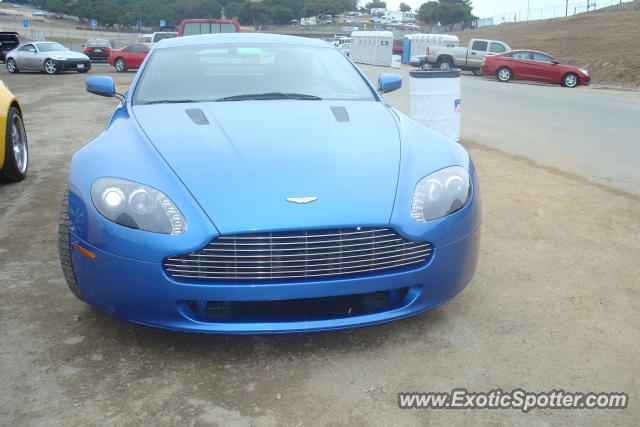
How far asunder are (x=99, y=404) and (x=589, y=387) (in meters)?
1.95

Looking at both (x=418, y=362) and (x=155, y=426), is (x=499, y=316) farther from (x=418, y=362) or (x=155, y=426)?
(x=155, y=426)

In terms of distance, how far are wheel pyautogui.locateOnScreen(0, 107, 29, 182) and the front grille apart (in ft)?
12.9

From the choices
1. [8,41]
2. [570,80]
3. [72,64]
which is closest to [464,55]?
[570,80]

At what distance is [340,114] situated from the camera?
379 centimetres

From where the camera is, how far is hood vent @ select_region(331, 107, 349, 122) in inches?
146

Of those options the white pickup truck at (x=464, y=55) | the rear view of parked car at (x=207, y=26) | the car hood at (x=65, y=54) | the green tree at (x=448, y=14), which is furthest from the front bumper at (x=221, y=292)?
the green tree at (x=448, y=14)

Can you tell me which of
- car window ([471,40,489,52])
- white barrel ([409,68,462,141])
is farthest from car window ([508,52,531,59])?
white barrel ([409,68,462,141])

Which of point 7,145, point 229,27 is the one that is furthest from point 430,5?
point 7,145

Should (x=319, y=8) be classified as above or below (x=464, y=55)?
above

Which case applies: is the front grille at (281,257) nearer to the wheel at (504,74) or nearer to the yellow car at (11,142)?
the yellow car at (11,142)

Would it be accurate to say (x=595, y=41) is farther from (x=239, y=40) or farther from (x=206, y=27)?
(x=239, y=40)

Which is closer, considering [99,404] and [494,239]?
[99,404]

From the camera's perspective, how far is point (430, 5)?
12288 centimetres

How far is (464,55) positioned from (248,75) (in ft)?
98.0
